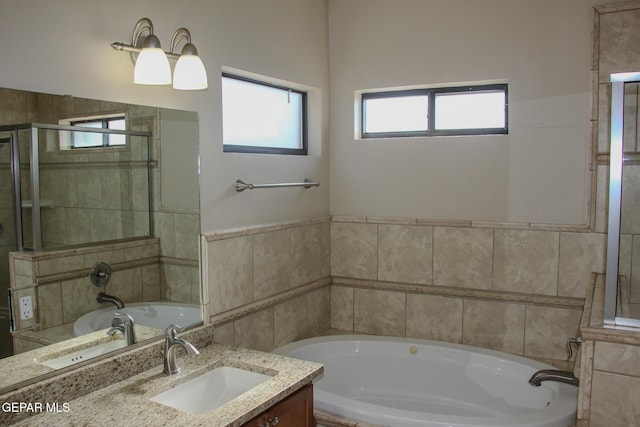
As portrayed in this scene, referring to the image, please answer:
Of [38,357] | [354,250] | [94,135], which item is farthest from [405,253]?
[38,357]

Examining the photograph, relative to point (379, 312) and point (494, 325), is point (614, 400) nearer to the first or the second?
point (494, 325)

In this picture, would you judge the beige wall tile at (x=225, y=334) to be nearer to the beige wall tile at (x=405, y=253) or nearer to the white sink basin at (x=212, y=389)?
the white sink basin at (x=212, y=389)

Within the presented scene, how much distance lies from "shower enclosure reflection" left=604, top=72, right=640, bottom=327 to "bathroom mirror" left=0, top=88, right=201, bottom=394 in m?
1.74

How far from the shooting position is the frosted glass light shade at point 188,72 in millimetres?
2027

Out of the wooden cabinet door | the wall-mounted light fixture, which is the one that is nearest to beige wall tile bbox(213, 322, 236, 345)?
the wooden cabinet door

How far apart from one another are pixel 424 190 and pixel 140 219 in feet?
5.85

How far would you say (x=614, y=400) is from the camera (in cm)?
195

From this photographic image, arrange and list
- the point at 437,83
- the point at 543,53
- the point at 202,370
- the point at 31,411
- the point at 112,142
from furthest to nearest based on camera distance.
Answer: the point at 437,83, the point at 543,53, the point at 202,370, the point at 112,142, the point at 31,411

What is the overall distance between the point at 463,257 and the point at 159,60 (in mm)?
2062

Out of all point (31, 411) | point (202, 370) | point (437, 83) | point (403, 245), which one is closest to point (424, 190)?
point (403, 245)

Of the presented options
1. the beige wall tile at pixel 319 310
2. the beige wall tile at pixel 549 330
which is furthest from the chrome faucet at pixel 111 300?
the beige wall tile at pixel 549 330

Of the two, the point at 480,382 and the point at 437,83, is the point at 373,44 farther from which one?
the point at 480,382

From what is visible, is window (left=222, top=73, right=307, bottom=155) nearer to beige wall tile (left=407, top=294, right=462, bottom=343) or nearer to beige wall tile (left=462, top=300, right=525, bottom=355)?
beige wall tile (left=407, top=294, right=462, bottom=343)

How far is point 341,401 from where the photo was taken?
228cm
